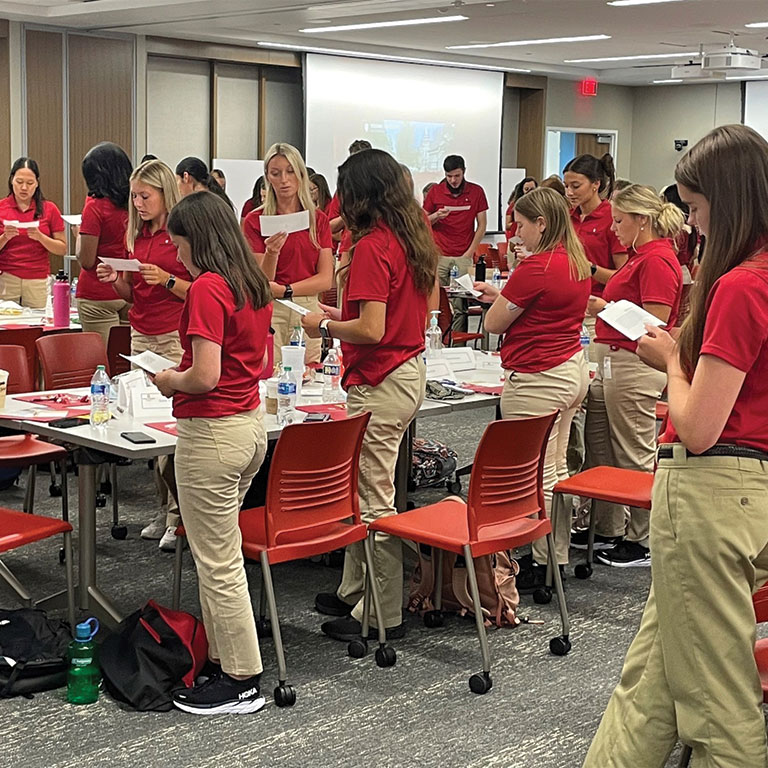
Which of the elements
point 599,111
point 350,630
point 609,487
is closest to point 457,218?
point 609,487

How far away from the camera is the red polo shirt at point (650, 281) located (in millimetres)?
4844

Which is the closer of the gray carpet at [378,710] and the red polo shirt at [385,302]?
the gray carpet at [378,710]

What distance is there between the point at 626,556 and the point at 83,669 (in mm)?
2561

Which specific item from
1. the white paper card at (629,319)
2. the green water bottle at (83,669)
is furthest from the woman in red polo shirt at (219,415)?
the white paper card at (629,319)

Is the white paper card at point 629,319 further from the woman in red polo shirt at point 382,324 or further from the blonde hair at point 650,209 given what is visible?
the blonde hair at point 650,209

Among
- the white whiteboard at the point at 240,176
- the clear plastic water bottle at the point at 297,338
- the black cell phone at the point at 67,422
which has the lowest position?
the black cell phone at the point at 67,422

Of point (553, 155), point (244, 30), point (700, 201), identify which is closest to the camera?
point (700, 201)

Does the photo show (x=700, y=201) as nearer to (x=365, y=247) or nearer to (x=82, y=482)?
(x=365, y=247)

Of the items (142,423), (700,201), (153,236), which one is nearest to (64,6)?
(153,236)

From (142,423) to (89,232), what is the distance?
240 centimetres

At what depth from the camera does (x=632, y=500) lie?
432 centimetres

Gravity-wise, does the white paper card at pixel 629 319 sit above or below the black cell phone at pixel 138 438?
above

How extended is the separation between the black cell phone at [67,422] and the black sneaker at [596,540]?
241 cm

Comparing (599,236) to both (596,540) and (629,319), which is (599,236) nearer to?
(596,540)
